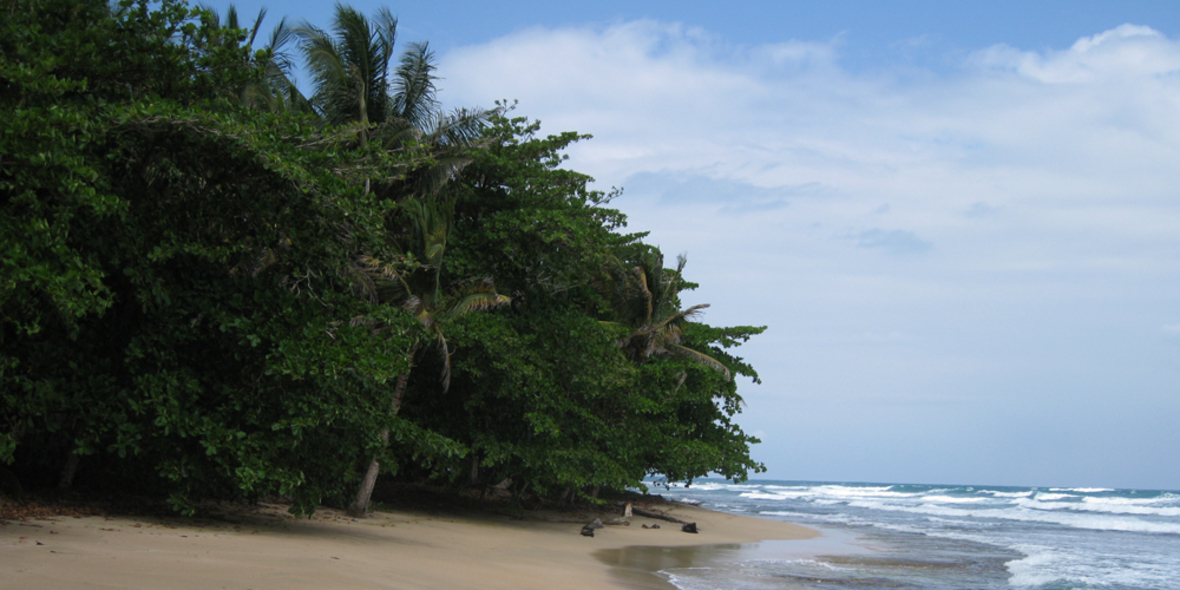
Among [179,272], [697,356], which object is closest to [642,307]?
[697,356]

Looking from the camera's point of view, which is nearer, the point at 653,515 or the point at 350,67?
the point at 350,67

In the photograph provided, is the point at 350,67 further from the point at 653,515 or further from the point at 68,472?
the point at 653,515

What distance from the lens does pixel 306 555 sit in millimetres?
8430

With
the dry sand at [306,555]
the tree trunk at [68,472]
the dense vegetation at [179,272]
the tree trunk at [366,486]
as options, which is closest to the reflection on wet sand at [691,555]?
the dry sand at [306,555]

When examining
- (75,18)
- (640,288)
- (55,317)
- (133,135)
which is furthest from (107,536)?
(640,288)

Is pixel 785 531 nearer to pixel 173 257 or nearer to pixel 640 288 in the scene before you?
pixel 640 288

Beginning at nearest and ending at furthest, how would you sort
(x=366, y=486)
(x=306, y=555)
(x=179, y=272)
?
(x=306, y=555), (x=179, y=272), (x=366, y=486)

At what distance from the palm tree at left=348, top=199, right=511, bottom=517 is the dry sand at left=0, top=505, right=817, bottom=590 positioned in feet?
6.65

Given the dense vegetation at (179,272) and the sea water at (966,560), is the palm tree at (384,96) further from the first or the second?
the sea water at (966,560)

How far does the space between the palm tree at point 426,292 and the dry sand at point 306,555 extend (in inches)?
79.8

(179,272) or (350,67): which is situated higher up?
(350,67)

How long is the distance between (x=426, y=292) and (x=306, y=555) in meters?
5.95

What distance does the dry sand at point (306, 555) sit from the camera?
6.45m

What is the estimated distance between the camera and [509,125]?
54.2 ft
